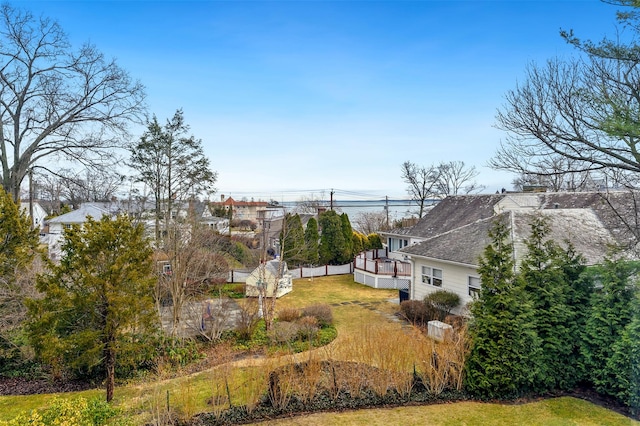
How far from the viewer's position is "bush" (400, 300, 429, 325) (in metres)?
14.4

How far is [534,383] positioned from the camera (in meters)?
8.03

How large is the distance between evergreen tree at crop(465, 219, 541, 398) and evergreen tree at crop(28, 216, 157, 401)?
778 cm

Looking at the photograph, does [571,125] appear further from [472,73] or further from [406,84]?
[406,84]

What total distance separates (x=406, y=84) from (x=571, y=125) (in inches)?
307

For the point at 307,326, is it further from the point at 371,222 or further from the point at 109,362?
the point at 371,222

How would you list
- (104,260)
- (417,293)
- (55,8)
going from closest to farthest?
(104,260), (55,8), (417,293)

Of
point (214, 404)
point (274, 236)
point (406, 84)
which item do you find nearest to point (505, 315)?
point (214, 404)

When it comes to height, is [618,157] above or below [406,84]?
below

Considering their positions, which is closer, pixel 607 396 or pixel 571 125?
pixel 607 396

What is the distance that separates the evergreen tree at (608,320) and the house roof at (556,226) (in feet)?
11.6

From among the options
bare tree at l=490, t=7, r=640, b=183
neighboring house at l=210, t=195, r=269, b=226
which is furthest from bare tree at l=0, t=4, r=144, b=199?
neighboring house at l=210, t=195, r=269, b=226

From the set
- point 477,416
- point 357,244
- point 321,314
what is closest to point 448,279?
point 321,314

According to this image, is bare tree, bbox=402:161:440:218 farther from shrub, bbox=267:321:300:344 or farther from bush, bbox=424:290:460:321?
shrub, bbox=267:321:300:344

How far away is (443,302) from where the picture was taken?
47.8 ft
